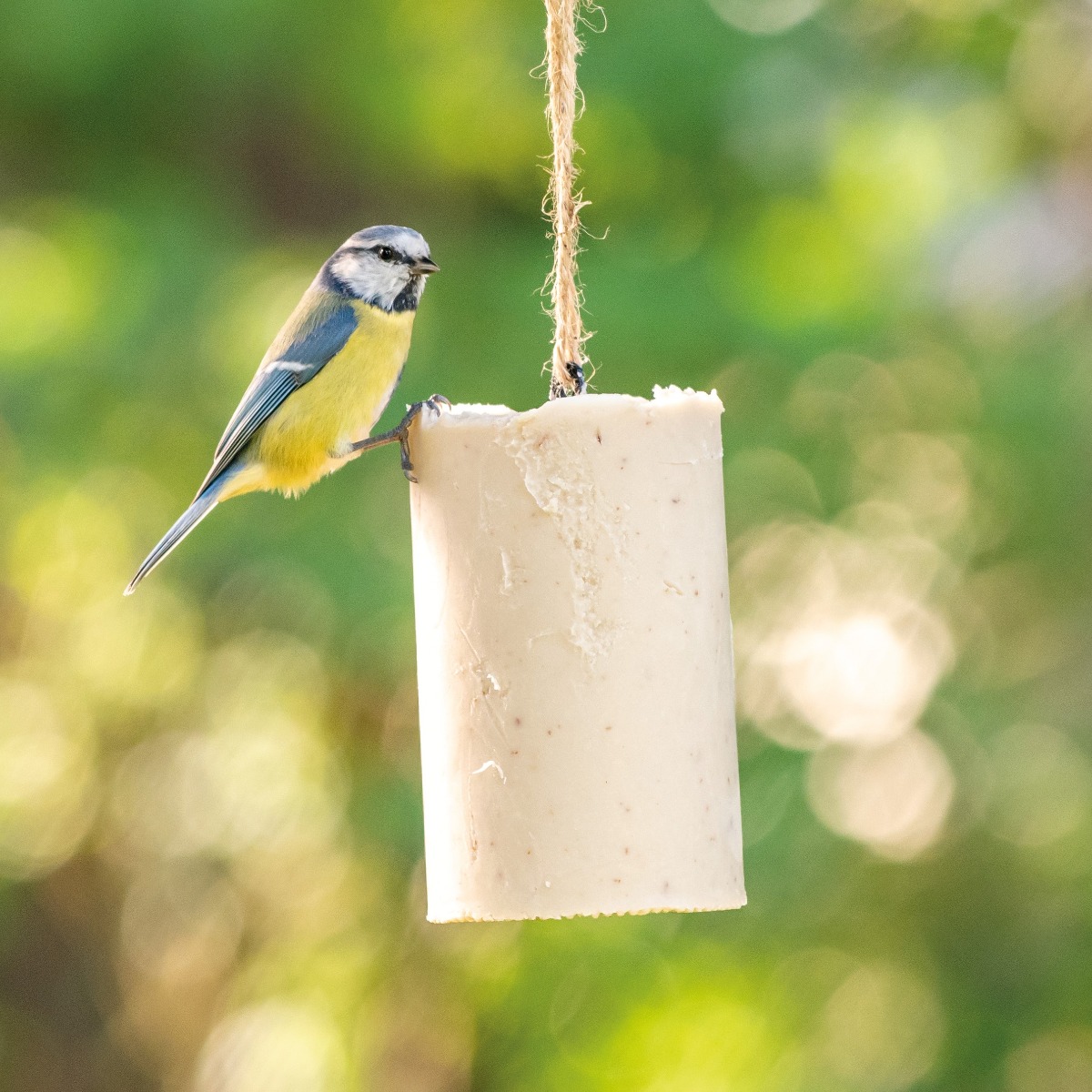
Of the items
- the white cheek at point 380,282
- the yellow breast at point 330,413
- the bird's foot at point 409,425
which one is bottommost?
the bird's foot at point 409,425

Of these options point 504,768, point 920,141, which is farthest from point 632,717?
point 920,141

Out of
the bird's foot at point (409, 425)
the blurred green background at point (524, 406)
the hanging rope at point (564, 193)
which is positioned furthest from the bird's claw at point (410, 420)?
the blurred green background at point (524, 406)

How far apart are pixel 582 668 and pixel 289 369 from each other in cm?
81

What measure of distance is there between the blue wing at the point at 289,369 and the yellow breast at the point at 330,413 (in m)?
0.01

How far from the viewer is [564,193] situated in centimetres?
191

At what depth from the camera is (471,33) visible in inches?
163

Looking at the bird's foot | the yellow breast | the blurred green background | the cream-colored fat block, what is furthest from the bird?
the blurred green background

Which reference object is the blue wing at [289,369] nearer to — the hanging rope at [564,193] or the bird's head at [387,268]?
the bird's head at [387,268]

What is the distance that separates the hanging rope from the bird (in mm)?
373

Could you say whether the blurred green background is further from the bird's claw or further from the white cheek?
the bird's claw

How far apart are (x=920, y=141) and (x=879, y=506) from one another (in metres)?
1.02

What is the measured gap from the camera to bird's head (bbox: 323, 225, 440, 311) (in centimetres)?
228

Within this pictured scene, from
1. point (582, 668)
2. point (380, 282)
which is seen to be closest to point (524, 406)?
point (380, 282)

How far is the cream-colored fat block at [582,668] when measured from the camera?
5.47ft
